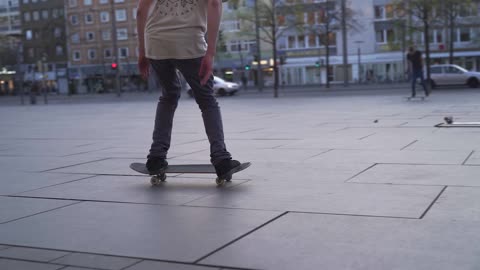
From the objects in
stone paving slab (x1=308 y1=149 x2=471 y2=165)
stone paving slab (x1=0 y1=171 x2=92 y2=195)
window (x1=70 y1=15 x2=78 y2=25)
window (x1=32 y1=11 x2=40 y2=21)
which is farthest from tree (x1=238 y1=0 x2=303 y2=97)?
window (x1=32 y1=11 x2=40 y2=21)

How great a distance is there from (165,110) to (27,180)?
144 cm

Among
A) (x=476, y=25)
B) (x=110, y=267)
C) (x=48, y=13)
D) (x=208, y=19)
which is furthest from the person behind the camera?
(x=48, y=13)

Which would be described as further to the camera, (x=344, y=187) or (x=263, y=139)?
(x=263, y=139)

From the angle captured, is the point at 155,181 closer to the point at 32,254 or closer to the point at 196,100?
the point at 196,100

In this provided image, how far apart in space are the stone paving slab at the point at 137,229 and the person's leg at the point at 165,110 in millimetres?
914

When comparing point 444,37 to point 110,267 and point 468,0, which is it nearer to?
point 468,0

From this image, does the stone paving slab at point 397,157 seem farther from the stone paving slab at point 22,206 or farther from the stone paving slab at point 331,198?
the stone paving slab at point 22,206

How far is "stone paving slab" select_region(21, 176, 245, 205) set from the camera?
434cm

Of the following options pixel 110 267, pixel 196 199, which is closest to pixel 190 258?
pixel 110 267

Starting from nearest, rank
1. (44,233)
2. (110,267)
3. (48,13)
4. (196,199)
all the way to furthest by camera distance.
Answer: (110,267) < (44,233) < (196,199) < (48,13)

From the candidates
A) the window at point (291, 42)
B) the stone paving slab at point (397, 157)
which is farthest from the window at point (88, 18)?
the stone paving slab at point (397, 157)

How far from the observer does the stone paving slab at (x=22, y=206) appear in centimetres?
395

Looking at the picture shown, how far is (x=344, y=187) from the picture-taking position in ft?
14.5

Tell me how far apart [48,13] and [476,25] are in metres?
61.0
